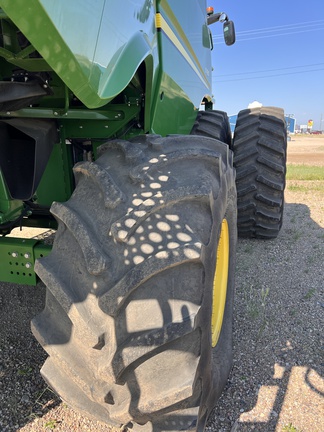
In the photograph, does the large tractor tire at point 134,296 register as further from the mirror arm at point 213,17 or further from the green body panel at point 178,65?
the mirror arm at point 213,17

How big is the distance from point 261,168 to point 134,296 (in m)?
2.59

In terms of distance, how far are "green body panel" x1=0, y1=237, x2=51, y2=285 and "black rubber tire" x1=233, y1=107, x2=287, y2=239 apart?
2245mm

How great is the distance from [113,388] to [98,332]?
22 cm

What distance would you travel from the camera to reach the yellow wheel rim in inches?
83.9

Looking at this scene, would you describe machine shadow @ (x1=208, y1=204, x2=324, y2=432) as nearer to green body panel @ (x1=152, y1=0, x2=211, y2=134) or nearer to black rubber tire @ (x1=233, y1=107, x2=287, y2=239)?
black rubber tire @ (x1=233, y1=107, x2=287, y2=239)

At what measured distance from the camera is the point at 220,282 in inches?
90.2

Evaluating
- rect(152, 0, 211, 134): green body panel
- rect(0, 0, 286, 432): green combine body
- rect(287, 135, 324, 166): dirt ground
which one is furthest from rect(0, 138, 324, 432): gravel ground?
rect(287, 135, 324, 166): dirt ground

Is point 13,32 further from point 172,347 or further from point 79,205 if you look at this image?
point 172,347

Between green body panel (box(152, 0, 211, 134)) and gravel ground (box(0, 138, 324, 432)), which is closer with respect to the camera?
gravel ground (box(0, 138, 324, 432))

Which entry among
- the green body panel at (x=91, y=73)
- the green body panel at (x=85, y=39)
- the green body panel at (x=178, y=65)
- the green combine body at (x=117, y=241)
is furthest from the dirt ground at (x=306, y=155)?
the green body panel at (x=85, y=39)

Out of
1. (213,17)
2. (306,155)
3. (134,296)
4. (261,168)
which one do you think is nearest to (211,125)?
(261,168)

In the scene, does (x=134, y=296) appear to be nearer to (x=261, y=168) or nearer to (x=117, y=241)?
(x=117, y=241)

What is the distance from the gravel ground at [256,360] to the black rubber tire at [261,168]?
496 millimetres

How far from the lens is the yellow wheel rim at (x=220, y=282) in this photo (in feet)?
6.99
